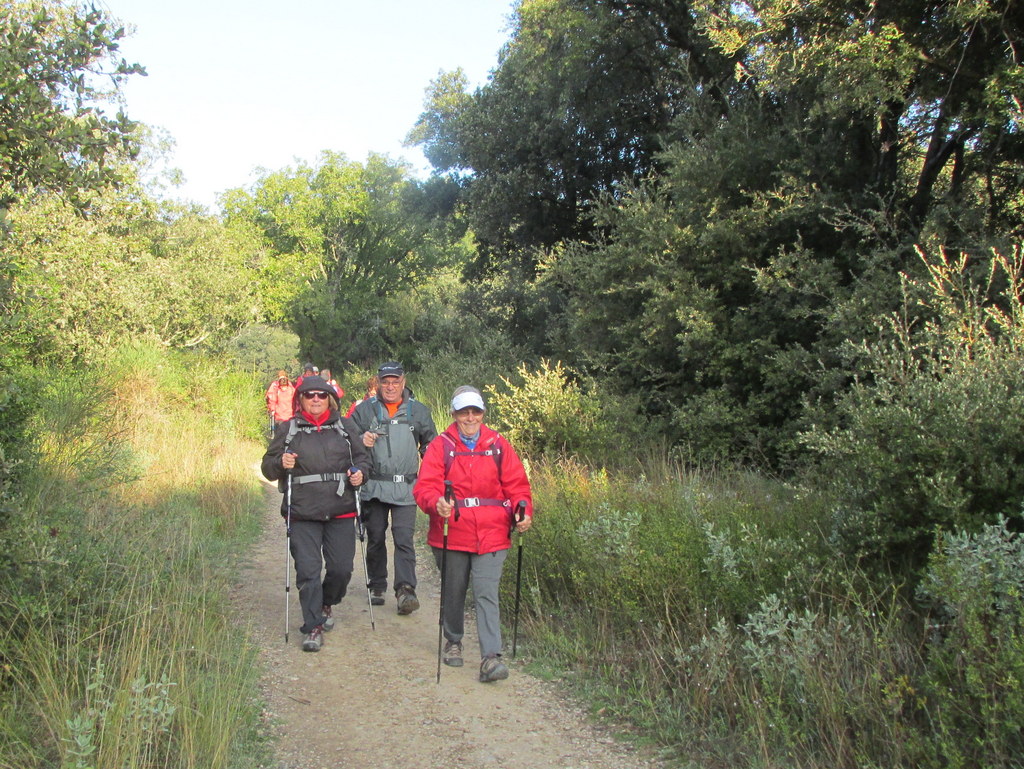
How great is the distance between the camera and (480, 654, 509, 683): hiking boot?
18.2 ft

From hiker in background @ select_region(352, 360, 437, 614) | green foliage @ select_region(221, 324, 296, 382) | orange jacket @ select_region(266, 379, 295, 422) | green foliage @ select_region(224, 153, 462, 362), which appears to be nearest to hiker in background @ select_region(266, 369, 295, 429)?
orange jacket @ select_region(266, 379, 295, 422)

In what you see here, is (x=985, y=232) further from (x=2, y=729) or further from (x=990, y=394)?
(x=2, y=729)

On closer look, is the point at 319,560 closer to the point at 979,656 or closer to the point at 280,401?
the point at 979,656

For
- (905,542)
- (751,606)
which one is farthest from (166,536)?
(905,542)

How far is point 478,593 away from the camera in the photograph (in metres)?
5.78

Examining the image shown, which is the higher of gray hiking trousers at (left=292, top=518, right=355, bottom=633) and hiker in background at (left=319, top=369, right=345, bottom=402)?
hiker in background at (left=319, top=369, right=345, bottom=402)

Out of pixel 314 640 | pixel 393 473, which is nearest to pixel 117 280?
pixel 393 473

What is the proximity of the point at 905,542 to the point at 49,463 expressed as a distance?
7460mm

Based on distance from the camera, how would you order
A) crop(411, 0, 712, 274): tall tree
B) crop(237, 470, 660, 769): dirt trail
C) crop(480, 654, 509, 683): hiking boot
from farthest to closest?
crop(411, 0, 712, 274): tall tree, crop(480, 654, 509, 683): hiking boot, crop(237, 470, 660, 769): dirt trail

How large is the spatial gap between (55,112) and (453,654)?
432 centimetres

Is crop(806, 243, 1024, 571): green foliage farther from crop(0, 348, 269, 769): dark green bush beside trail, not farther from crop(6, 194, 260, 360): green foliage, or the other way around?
crop(6, 194, 260, 360): green foliage

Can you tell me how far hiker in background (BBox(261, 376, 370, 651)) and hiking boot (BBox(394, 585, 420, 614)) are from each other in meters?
0.82

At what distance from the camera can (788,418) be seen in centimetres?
1114

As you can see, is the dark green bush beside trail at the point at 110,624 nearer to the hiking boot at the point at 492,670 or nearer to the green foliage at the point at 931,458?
the hiking boot at the point at 492,670
